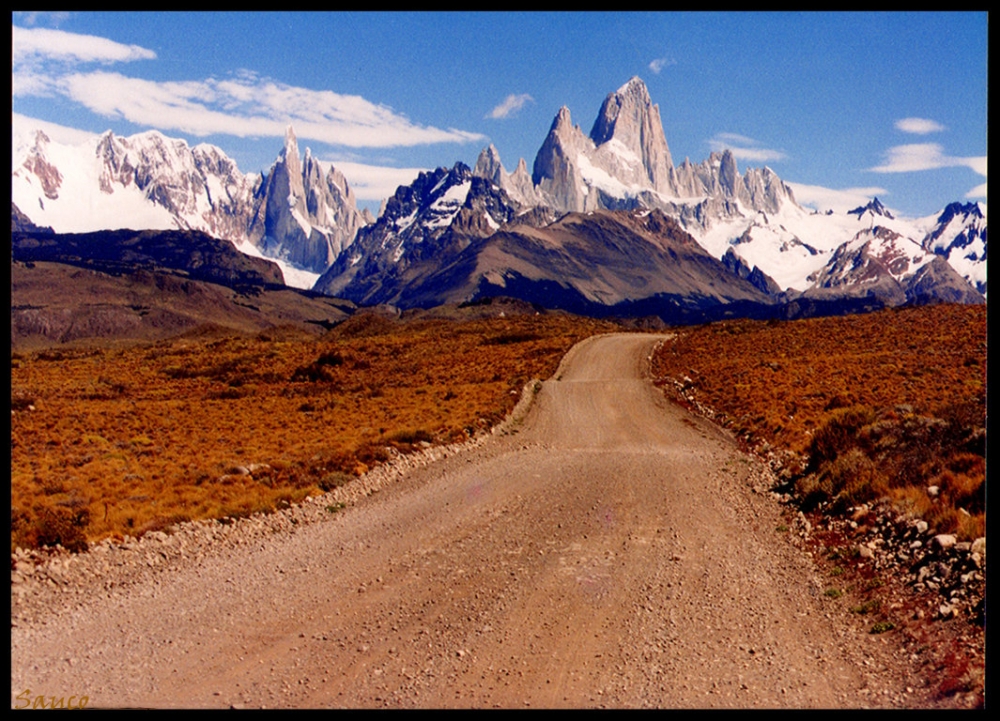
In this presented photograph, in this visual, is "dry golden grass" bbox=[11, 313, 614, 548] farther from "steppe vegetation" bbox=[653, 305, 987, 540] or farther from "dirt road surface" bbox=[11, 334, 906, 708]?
"steppe vegetation" bbox=[653, 305, 987, 540]

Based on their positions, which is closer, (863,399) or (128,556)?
(128,556)

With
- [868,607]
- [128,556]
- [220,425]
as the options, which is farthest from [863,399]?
[128,556]

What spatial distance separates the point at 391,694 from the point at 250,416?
32.5 m

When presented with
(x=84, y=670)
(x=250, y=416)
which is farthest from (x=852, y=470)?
(x=250, y=416)

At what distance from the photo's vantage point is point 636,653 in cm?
1122

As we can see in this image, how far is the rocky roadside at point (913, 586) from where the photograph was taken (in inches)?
389

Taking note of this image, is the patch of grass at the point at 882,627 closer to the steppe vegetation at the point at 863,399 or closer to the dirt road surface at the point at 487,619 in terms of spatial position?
the dirt road surface at the point at 487,619

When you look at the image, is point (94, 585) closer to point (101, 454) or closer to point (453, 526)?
point (453, 526)

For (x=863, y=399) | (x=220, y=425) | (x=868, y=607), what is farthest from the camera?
(x=220, y=425)

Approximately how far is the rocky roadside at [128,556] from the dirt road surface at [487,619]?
51 cm

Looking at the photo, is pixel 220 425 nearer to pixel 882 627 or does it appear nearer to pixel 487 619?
pixel 487 619

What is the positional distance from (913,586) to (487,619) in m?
7.86

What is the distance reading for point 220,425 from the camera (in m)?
36.4
